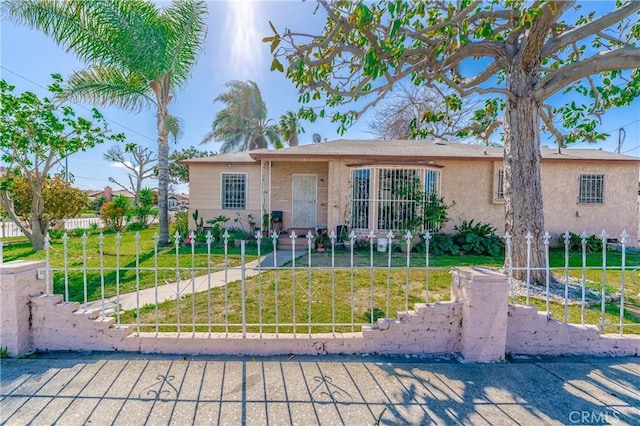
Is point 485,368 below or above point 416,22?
below

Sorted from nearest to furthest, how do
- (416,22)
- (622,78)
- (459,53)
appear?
(459,53) < (416,22) < (622,78)

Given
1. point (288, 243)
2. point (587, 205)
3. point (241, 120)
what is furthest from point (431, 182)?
point (241, 120)

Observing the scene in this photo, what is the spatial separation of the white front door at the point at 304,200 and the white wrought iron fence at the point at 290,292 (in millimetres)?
4386

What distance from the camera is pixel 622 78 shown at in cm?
643

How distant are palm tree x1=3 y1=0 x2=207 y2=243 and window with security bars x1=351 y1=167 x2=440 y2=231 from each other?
704 centimetres

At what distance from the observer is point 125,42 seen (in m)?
8.69

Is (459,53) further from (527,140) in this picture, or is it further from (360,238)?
(360,238)

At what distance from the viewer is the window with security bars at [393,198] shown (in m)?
9.60

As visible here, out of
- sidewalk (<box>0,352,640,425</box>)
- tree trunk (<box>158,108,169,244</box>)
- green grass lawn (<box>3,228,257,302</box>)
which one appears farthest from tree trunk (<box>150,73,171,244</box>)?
sidewalk (<box>0,352,640,425</box>)

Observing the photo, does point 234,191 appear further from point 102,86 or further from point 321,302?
point 321,302

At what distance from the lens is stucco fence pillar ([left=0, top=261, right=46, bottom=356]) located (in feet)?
9.37

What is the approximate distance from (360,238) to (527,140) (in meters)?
5.40

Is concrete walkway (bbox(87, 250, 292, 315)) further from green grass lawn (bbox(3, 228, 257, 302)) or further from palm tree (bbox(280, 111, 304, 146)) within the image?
palm tree (bbox(280, 111, 304, 146))

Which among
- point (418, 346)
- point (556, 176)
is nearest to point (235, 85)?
point (556, 176)
